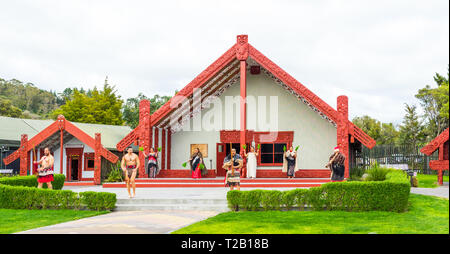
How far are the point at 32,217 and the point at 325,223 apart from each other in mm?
6752

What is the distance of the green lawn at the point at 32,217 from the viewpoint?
8.66 meters

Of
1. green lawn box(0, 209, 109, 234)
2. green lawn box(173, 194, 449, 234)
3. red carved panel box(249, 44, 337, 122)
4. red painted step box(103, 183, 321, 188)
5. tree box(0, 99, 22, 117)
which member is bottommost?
green lawn box(0, 209, 109, 234)

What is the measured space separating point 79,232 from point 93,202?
10.9 feet

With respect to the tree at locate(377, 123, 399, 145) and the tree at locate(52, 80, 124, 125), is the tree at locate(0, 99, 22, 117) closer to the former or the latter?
the tree at locate(52, 80, 124, 125)

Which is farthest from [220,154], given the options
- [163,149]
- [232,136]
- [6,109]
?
[6,109]

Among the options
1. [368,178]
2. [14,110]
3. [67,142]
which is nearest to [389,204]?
[368,178]

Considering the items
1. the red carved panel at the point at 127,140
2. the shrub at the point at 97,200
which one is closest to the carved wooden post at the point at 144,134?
the red carved panel at the point at 127,140

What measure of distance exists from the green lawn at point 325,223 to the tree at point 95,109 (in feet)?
93.9

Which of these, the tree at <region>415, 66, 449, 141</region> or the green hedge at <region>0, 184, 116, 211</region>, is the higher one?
the tree at <region>415, 66, 449, 141</region>

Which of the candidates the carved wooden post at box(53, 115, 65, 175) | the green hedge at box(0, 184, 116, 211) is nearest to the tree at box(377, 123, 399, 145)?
the carved wooden post at box(53, 115, 65, 175)

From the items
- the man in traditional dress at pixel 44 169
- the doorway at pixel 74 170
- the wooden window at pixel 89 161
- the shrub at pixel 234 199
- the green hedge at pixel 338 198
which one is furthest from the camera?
the doorway at pixel 74 170

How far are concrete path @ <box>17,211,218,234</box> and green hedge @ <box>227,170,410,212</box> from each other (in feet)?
3.39

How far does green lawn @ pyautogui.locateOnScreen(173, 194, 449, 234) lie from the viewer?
7.70 metres

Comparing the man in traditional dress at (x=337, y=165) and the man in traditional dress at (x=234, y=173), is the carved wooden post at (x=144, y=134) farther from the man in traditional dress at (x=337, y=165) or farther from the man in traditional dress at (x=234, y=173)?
the man in traditional dress at (x=337, y=165)
